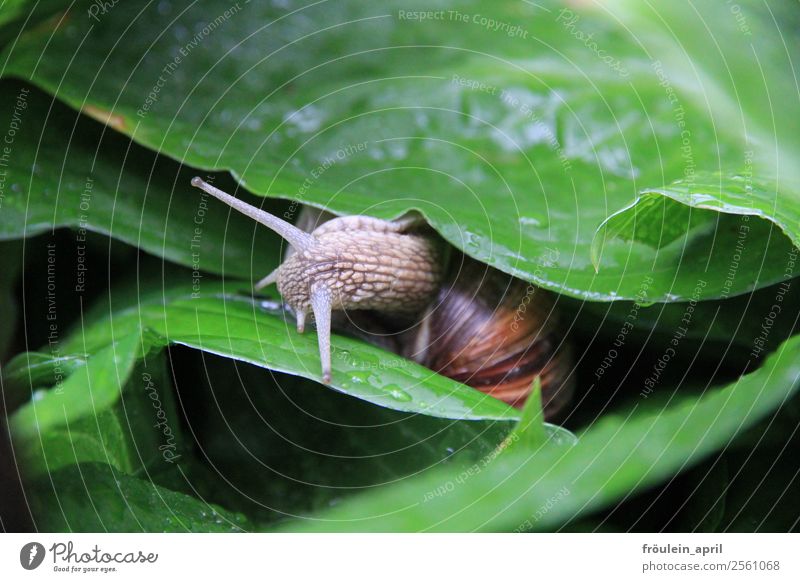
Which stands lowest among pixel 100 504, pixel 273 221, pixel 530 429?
pixel 100 504

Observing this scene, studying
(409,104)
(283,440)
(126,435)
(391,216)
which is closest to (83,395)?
(126,435)

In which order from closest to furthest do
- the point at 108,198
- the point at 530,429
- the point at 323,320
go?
the point at 530,429 < the point at 323,320 < the point at 108,198

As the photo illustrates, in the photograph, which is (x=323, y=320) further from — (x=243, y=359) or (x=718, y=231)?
(x=718, y=231)

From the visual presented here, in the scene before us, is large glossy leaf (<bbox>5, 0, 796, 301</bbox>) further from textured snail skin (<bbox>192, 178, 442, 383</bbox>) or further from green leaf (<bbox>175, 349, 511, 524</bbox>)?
green leaf (<bbox>175, 349, 511, 524</bbox>)

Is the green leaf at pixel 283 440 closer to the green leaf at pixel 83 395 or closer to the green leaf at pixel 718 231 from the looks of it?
the green leaf at pixel 83 395

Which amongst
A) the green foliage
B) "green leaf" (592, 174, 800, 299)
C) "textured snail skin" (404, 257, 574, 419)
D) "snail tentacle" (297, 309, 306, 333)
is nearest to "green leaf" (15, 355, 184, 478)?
the green foliage
